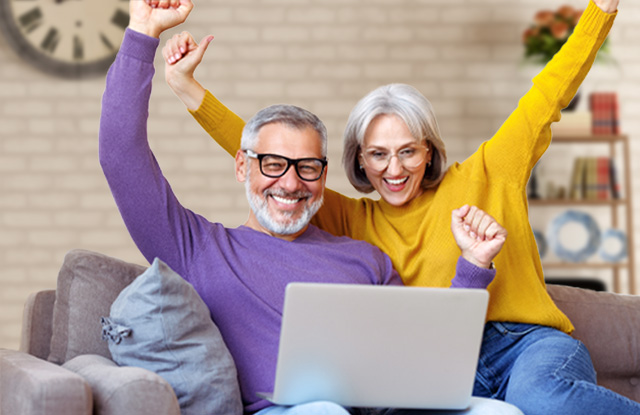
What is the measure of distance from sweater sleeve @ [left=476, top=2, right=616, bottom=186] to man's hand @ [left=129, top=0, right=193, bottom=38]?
0.93 meters

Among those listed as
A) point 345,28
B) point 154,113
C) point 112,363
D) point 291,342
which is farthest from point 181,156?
point 291,342

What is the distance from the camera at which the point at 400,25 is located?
470 centimetres

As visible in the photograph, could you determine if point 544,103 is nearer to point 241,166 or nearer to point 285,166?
point 285,166

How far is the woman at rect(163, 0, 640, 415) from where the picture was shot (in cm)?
214

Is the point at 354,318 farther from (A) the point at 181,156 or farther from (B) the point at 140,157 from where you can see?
(A) the point at 181,156

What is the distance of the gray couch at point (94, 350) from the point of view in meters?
1.53

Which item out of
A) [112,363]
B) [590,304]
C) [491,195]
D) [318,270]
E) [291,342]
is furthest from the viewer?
[590,304]

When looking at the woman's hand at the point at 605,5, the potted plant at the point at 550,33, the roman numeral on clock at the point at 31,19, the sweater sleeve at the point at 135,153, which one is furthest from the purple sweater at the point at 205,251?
the potted plant at the point at 550,33

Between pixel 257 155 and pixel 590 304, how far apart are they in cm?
119

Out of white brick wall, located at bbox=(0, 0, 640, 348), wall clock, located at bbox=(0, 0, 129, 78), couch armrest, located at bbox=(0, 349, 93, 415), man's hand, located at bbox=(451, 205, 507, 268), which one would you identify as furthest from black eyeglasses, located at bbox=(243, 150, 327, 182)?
wall clock, located at bbox=(0, 0, 129, 78)

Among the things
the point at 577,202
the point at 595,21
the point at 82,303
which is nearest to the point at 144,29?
the point at 82,303

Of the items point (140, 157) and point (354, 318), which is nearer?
point (354, 318)

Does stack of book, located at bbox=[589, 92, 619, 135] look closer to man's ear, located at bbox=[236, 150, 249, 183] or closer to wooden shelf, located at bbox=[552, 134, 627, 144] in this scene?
wooden shelf, located at bbox=[552, 134, 627, 144]

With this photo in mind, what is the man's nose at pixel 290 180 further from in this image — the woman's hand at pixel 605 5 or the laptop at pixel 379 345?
the woman's hand at pixel 605 5
